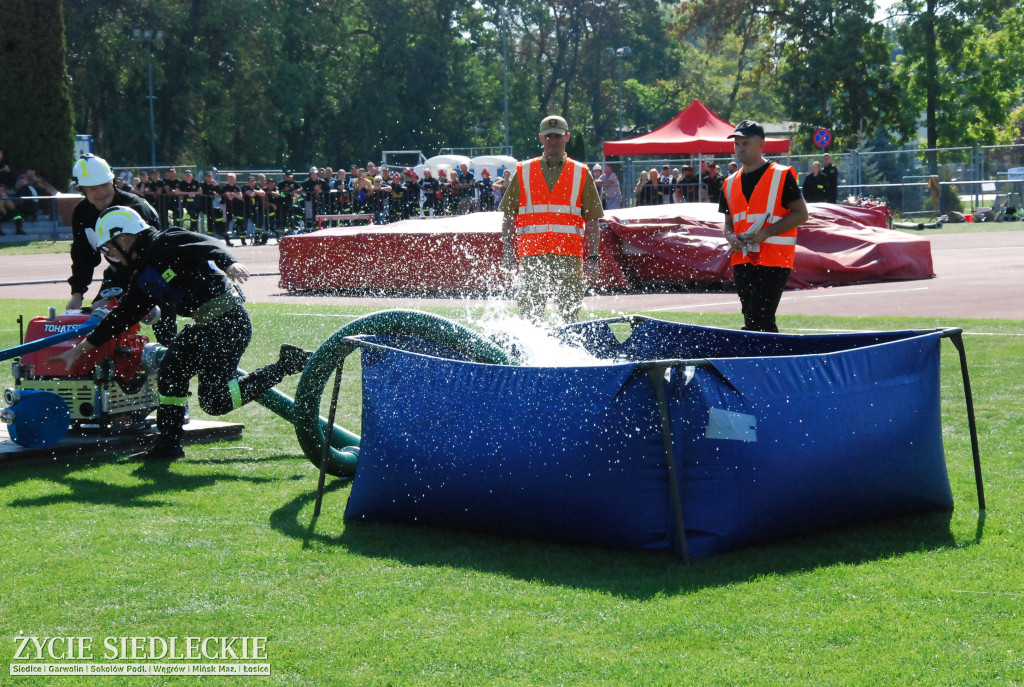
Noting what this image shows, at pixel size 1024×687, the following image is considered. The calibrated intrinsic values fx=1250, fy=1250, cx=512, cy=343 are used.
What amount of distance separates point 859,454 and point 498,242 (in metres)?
13.0

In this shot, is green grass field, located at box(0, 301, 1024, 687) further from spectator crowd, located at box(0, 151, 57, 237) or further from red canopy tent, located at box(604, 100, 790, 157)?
spectator crowd, located at box(0, 151, 57, 237)

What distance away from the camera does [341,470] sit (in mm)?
7199

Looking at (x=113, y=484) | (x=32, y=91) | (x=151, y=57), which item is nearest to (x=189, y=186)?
(x=32, y=91)

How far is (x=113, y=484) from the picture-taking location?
7.28 metres

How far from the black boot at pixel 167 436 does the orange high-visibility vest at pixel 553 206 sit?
9.49ft

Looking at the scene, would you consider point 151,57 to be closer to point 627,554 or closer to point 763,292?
point 763,292

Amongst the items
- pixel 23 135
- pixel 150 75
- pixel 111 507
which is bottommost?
pixel 111 507

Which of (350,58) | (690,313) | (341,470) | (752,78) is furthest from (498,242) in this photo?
(350,58)

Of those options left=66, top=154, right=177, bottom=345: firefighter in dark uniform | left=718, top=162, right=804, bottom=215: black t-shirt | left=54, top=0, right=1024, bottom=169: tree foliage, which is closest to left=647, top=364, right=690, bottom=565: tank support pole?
left=718, top=162, right=804, bottom=215: black t-shirt

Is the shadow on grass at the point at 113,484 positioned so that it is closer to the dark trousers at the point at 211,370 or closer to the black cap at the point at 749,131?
the dark trousers at the point at 211,370

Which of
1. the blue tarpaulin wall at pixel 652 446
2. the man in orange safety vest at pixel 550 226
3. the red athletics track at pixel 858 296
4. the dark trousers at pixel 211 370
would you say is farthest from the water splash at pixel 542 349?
the red athletics track at pixel 858 296

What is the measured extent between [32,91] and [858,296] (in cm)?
2998

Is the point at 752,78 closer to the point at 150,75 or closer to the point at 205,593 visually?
the point at 150,75

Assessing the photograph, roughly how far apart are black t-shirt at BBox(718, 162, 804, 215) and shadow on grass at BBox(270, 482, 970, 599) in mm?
2942
